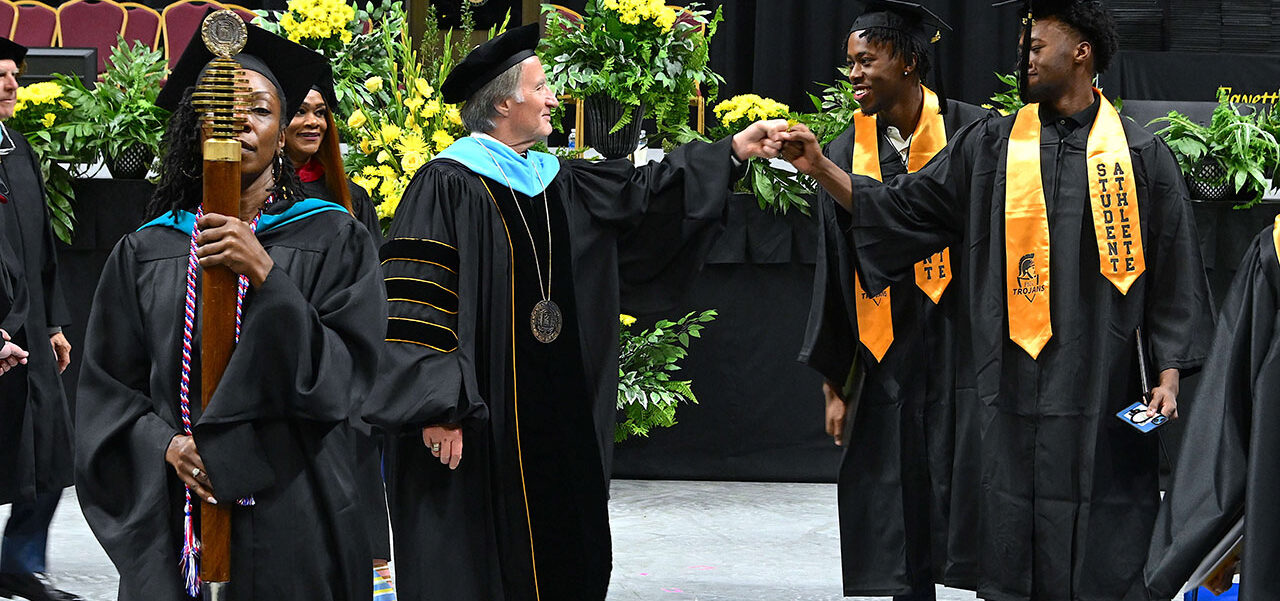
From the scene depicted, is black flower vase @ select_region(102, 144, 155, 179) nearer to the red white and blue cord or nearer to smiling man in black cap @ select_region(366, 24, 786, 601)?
smiling man in black cap @ select_region(366, 24, 786, 601)

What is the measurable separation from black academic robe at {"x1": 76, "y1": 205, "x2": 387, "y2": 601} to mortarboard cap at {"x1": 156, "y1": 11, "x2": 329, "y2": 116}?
0.98 feet

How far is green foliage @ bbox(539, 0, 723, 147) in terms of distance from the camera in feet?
17.3

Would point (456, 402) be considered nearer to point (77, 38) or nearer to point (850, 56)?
point (850, 56)

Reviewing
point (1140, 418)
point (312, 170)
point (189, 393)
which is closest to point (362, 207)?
point (312, 170)

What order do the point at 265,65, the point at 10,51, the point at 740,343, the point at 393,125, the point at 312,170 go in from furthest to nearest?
the point at 740,343, the point at 393,125, the point at 10,51, the point at 312,170, the point at 265,65

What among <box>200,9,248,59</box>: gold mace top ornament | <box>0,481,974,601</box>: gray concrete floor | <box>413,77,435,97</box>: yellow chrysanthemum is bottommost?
<box>0,481,974,601</box>: gray concrete floor

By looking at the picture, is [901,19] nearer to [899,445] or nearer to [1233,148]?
[899,445]

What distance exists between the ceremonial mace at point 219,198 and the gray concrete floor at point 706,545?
89.5 inches

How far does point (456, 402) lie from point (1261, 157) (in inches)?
152

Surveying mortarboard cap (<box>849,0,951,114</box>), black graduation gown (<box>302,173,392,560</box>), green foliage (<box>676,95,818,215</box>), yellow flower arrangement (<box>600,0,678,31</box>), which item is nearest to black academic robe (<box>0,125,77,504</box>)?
black graduation gown (<box>302,173,392,560</box>)

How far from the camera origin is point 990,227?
3.73 m

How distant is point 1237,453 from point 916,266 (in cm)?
152

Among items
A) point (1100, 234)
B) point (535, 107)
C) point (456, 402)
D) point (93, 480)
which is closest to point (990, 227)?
point (1100, 234)

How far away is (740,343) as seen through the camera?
616 centimetres
